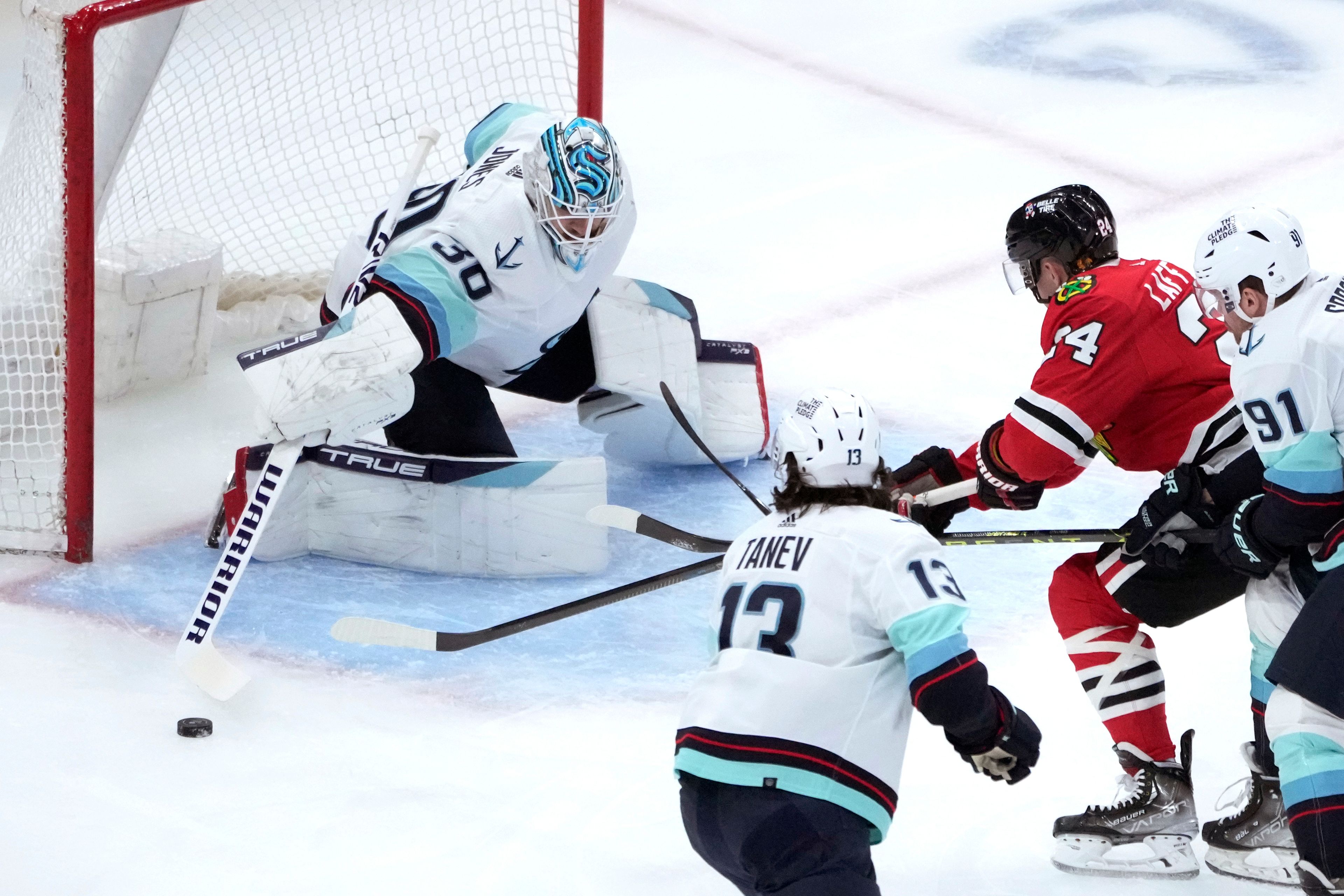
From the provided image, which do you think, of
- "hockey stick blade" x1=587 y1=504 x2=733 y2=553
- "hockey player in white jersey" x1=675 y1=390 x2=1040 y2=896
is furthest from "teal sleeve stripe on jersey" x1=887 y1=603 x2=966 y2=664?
"hockey stick blade" x1=587 y1=504 x2=733 y2=553

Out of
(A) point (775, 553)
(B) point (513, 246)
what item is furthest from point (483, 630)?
(A) point (775, 553)

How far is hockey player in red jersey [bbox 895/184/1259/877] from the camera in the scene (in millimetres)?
2709

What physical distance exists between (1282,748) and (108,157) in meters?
2.88

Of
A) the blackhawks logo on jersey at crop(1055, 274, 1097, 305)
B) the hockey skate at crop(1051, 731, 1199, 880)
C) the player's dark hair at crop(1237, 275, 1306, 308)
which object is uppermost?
the player's dark hair at crop(1237, 275, 1306, 308)

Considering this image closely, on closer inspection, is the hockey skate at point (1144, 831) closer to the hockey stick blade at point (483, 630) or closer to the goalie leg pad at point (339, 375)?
the hockey stick blade at point (483, 630)

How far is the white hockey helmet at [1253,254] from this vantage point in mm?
2344

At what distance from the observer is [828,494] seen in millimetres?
2242

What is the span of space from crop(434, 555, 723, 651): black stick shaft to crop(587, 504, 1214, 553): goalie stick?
0.52 feet

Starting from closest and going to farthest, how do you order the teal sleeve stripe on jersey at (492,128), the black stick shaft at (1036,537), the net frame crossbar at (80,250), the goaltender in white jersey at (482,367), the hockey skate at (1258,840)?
the hockey skate at (1258,840), the black stick shaft at (1036,537), the goaltender in white jersey at (482,367), the net frame crossbar at (80,250), the teal sleeve stripe on jersey at (492,128)

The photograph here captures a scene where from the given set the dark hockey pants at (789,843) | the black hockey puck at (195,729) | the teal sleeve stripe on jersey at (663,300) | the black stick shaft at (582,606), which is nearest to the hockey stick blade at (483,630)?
the black stick shaft at (582,606)

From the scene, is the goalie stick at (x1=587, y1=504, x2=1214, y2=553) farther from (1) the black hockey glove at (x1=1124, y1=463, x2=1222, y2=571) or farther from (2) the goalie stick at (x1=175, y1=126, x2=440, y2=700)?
(2) the goalie stick at (x1=175, y1=126, x2=440, y2=700)

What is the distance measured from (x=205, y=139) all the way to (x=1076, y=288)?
2.90 meters

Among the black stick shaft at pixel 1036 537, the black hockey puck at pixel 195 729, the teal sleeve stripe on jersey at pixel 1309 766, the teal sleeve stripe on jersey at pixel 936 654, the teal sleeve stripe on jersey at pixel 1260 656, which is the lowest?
the black hockey puck at pixel 195 729

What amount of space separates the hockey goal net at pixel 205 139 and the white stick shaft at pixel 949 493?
5.63 feet
